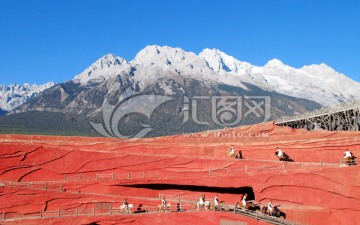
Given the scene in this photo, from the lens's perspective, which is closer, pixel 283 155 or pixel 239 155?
pixel 283 155

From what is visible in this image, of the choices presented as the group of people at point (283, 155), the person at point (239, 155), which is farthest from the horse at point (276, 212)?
the person at point (239, 155)

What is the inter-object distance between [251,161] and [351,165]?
4883 mm

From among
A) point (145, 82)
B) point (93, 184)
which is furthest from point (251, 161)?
point (145, 82)

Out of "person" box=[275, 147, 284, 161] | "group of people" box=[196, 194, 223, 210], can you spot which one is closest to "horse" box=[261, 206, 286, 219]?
"group of people" box=[196, 194, 223, 210]

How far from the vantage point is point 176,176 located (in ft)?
75.1

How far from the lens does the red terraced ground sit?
63.7 ft

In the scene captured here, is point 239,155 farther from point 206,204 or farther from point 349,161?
point 349,161

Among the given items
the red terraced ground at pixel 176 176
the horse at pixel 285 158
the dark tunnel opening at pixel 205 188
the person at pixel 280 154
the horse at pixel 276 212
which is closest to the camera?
the red terraced ground at pixel 176 176

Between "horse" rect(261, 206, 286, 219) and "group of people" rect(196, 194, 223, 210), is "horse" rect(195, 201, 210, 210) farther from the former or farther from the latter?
"horse" rect(261, 206, 286, 219)

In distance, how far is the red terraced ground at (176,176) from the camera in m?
19.4

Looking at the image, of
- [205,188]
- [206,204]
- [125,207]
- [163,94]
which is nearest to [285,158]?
[205,188]

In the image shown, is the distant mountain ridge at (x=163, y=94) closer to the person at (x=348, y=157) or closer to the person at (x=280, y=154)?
the person at (x=280, y=154)

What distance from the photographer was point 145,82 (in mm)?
160625

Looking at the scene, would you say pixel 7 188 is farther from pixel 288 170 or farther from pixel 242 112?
pixel 242 112
